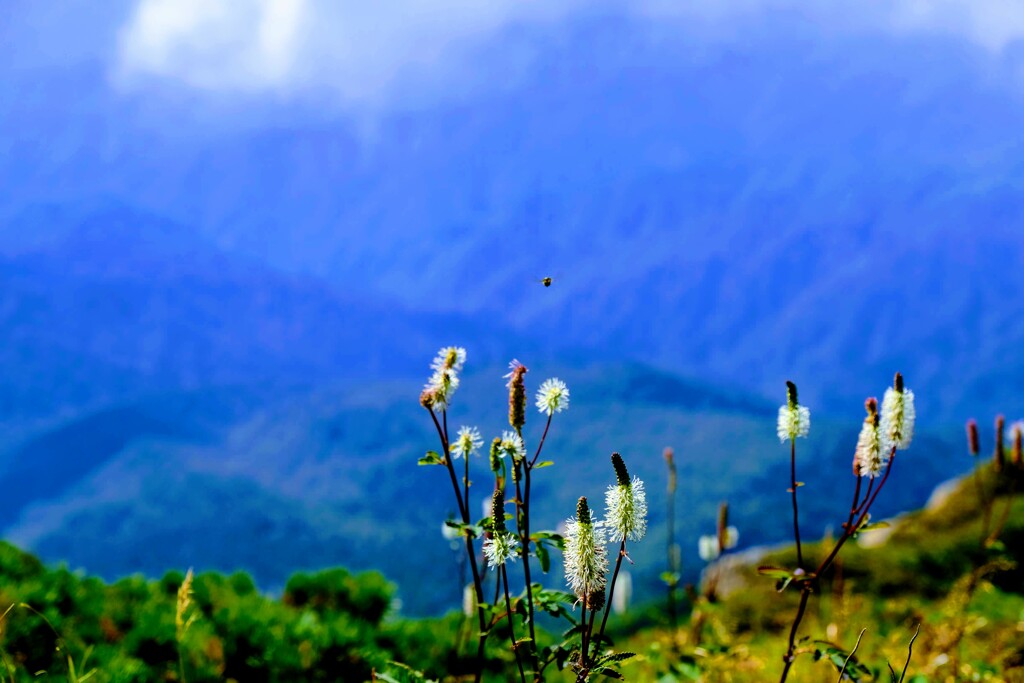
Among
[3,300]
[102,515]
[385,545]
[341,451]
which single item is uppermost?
[3,300]

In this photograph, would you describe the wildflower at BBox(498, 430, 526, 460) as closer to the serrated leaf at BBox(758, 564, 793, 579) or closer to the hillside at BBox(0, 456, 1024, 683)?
the hillside at BBox(0, 456, 1024, 683)

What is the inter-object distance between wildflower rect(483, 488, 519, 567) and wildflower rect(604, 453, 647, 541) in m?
0.33

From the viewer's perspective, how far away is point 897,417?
10.7 feet

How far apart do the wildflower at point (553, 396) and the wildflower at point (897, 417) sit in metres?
1.38

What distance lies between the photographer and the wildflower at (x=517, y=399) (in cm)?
269

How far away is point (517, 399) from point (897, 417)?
1643mm

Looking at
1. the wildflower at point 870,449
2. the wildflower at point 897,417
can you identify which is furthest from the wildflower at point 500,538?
the wildflower at point 897,417

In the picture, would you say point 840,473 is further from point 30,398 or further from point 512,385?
point 30,398

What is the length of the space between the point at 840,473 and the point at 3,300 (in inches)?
6550

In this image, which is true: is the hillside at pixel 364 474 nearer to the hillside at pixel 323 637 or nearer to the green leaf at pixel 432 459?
the hillside at pixel 323 637

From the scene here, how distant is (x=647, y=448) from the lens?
4788 inches

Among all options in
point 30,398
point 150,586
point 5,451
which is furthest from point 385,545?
point 150,586

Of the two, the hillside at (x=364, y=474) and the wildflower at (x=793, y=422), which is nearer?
the wildflower at (x=793, y=422)

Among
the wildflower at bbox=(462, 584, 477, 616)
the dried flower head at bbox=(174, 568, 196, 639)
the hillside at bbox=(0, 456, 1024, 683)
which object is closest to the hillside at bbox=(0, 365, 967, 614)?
the hillside at bbox=(0, 456, 1024, 683)
